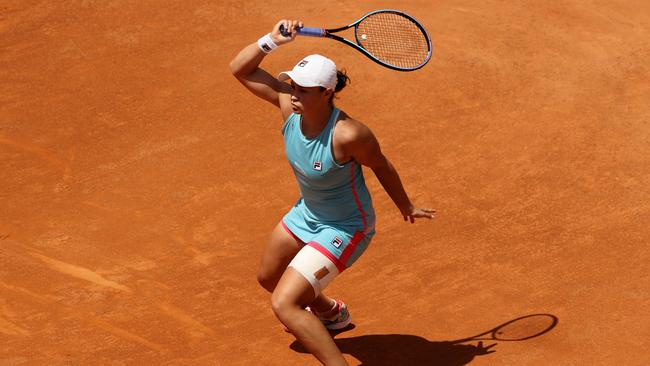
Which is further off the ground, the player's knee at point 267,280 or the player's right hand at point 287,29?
the player's right hand at point 287,29

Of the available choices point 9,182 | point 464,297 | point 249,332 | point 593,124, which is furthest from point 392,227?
point 9,182

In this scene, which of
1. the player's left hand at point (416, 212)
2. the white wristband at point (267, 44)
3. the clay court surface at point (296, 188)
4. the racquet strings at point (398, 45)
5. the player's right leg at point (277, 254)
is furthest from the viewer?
the racquet strings at point (398, 45)

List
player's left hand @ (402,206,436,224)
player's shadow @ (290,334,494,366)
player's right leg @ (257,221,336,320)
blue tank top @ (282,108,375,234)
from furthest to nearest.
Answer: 1. player's shadow @ (290,334,494,366)
2. player's right leg @ (257,221,336,320)
3. player's left hand @ (402,206,436,224)
4. blue tank top @ (282,108,375,234)

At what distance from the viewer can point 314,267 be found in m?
6.68

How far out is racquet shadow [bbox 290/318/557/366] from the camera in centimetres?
731

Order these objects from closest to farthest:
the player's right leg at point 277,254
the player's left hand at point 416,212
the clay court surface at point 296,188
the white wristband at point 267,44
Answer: the player's left hand at point 416,212, the white wristband at point 267,44, the player's right leg at point 277,254, the clay court surface at point 296,188

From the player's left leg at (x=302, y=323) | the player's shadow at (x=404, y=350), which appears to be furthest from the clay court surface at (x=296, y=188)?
the player's left leg at (x=302, y=323)

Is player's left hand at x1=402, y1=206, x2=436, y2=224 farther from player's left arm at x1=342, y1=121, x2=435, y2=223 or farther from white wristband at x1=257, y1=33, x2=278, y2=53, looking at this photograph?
white wristband at x1=257, y1=33, x2=278, y2=53

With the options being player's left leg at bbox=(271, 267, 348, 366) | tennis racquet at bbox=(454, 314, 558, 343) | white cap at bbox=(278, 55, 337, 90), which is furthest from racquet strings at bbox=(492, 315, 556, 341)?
white cap at bbox=(278, 55, 337, 90)

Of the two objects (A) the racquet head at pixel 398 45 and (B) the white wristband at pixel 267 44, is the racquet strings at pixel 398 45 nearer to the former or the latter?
(A) the racquet head at pixel 398 45

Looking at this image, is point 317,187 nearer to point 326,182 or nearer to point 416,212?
point 326,182

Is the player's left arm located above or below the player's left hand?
above

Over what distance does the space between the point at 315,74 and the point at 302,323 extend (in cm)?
156

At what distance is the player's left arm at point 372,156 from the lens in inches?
257
